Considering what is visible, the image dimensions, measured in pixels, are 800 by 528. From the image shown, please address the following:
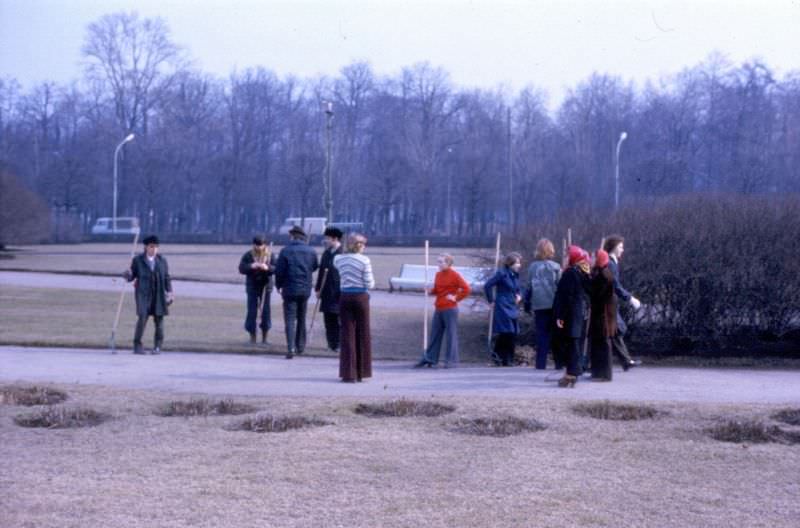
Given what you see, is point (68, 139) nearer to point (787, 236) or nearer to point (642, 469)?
point (787, 236)

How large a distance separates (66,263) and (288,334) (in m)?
36.3

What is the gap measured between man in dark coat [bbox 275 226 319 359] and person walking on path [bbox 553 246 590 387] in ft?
16.1

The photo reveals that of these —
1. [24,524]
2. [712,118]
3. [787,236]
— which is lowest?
[24,524]

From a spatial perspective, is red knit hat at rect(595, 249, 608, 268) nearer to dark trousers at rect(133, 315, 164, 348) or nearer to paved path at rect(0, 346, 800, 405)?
paved path at rect(0, 346, 800, 405)

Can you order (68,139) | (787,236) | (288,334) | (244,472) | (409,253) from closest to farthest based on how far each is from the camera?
(244,472)
(288,334)
(787,236)
(409,253)
(68,139)

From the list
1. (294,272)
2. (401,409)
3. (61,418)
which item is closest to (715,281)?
(294,272)

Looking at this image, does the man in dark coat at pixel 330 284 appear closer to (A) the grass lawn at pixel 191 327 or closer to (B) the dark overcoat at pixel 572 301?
(A) the grass lawn at pixel 191 327

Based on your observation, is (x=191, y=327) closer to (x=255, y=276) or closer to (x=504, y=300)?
(x=255, y=276)

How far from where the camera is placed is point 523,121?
72562 millimetres

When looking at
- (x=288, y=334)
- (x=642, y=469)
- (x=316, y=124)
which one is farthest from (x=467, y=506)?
(x=316, y=124)

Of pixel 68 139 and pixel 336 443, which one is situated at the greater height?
pixel 68 139

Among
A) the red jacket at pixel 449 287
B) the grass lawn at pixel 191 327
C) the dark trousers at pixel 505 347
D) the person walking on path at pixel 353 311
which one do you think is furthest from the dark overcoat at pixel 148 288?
the dark trousers at pixel 505 347

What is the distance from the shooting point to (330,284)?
17.5m

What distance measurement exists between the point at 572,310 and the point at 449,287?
2935 mm
